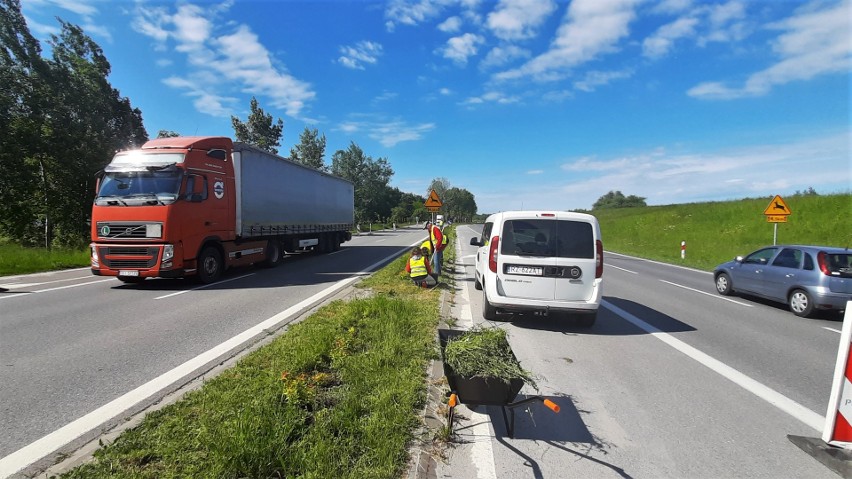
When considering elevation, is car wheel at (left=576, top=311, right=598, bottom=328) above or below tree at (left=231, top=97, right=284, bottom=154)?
below

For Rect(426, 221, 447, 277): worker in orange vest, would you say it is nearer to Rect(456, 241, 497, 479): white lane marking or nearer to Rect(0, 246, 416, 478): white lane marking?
Rect(0, 246, 416, 478): white lane marking

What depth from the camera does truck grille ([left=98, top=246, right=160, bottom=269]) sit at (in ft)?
30.9

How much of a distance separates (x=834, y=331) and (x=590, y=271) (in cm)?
489

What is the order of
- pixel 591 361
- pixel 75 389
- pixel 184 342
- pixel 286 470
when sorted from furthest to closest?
pixel 184 342
pixel 591 361
pixel 75 389
pixel 286 470

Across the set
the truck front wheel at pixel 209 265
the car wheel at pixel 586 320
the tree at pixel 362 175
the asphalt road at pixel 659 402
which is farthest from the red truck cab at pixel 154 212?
the tree at pixel 362 175

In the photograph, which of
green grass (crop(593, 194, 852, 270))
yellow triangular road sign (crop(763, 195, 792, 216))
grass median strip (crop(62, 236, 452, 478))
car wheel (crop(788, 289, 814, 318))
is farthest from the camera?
green grass (crop(593, 194, 852, 270))

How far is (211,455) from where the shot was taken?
8.58ft

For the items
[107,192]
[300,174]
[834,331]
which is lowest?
[834,331]

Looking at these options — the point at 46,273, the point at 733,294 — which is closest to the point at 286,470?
the point at 733,294

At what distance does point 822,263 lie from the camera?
8.09m

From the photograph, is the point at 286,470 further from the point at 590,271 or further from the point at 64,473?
the point at 590,271

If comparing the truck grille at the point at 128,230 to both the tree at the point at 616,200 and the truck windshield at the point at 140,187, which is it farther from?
the tree at the point at 616,200

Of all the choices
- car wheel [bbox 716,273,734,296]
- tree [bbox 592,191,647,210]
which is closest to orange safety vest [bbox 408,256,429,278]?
car wheel [bbox 716,273,734,296]

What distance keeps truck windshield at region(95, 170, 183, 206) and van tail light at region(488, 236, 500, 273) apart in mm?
7669
